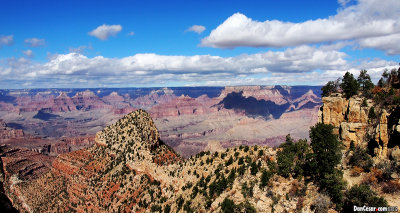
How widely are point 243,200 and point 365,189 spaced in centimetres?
1246

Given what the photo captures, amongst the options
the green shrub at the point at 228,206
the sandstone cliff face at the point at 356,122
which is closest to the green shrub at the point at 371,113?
the sandstone cliff face at the point at 356,122

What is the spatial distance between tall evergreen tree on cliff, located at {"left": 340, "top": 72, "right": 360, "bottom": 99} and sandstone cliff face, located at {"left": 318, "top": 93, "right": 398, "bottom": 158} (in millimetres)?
1300

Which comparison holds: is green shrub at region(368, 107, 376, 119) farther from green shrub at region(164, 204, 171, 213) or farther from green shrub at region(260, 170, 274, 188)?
green shrub at region(164, 204, 171, 213)

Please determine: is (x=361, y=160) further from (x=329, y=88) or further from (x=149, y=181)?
(x=149, y=181)

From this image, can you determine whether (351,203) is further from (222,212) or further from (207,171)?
(207,171)

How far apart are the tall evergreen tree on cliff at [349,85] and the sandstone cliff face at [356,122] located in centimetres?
130

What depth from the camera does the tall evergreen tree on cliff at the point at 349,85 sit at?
41781 millimetres

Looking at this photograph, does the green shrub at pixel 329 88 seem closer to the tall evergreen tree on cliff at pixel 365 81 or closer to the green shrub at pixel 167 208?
the tall evergreen tree on cliff at pixel 365 81

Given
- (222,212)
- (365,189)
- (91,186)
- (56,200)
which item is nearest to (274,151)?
(222,212)

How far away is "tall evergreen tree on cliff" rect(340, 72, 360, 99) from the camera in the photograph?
137 ft

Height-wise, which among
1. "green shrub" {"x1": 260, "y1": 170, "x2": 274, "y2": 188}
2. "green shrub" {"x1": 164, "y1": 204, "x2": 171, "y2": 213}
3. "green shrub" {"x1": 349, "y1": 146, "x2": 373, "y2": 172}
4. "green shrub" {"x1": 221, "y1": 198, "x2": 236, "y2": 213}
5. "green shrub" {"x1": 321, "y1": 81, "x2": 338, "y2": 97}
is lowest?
"green shrub" {"x1": 164, "y1": 204, "x2": 171, "y2": 213}

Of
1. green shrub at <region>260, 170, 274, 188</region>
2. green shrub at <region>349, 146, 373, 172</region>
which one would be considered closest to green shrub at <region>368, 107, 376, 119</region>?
green shrub at <region>349, 146, 373, 172</region>

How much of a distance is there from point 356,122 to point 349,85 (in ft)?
27.5

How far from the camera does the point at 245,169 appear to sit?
33781 millimetres
